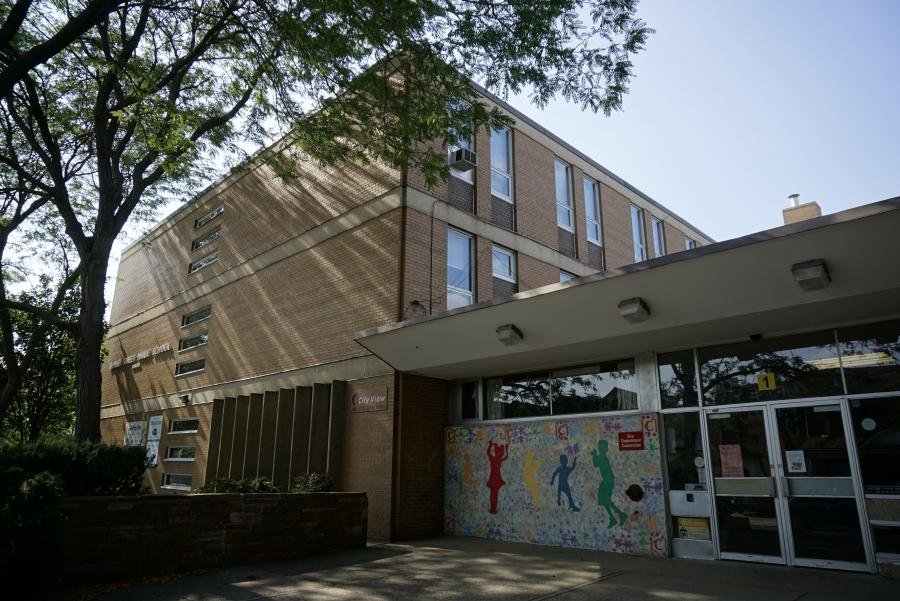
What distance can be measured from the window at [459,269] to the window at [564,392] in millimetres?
1946

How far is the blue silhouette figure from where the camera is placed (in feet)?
33.9

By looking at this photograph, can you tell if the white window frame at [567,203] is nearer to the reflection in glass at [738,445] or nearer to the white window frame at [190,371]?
the reflection in glass at [738,445]

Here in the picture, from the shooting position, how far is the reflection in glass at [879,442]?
25.1 feet

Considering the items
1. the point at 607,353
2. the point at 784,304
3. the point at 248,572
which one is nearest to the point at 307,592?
the point at 248,572

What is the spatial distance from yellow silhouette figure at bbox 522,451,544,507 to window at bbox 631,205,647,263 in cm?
1100

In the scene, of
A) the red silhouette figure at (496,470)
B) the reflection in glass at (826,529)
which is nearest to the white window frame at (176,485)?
the red silhouette figure at (496,470)

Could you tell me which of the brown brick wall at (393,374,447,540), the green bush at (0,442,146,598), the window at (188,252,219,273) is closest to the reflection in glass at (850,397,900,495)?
the brown brick wall at (393,374,447,540)

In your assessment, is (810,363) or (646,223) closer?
(810,363)

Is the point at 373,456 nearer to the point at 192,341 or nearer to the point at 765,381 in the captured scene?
the point at 765,381

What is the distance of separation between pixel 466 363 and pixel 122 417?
58.7 ft

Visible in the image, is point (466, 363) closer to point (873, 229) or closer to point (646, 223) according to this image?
point (873, 229)

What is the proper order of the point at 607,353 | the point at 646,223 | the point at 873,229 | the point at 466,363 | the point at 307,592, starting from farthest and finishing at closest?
the point at 646,223 → the point at 466,363 → the point at 607,353 → the point at 307,592 → the point at 873,229

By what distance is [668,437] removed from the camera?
9586 mm

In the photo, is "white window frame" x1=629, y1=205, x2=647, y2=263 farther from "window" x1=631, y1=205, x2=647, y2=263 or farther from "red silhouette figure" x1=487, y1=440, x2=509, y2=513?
"red silhouette figure" x1=487, y1=440, x2=509, y2=513
